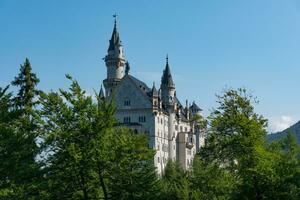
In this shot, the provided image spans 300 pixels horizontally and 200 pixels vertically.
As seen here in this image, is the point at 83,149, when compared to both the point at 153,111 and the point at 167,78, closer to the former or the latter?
the point at 153,111

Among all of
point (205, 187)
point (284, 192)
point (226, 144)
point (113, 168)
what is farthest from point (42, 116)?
point (205, 187)

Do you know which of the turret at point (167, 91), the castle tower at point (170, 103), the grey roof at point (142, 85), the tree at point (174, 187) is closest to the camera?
the tree at point (174, 187)

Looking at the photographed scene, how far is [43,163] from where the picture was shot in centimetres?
2430

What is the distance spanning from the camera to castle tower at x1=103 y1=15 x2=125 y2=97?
114938mm

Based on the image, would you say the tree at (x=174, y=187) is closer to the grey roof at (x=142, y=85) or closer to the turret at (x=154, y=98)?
the turret at (x=154, y=98)

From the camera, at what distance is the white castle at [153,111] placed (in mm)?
109625

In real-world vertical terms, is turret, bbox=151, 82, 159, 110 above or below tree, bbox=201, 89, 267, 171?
above

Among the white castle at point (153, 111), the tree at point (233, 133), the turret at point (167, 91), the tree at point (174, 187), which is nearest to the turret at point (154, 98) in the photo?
the white castle at point (153, 111)

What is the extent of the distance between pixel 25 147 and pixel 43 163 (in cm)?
158

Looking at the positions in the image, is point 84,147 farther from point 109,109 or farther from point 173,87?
point 173,87

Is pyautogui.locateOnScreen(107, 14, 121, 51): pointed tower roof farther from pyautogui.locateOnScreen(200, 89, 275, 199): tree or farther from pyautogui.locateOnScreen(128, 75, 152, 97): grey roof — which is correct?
pyautogui.locateOnScreen(200, 89, 275, 199): tree

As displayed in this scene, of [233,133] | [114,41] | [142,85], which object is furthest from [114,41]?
[233,133]

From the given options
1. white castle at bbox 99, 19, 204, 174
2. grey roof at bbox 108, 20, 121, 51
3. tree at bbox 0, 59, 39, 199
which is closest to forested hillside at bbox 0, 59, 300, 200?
tree at bbox 0, 59, 39, 199

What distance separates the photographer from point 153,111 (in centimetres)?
10919
